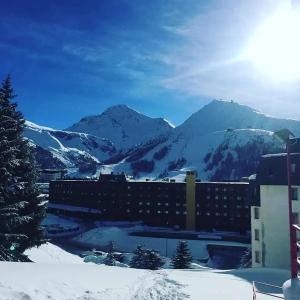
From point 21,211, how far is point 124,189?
95728 mm

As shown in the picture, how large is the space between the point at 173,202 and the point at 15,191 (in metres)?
92.8

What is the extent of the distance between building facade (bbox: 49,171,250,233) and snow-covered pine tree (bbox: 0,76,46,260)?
81.3 m

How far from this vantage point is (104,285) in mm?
14719

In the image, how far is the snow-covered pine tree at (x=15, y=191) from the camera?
24688 mm

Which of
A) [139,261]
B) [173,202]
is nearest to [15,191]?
[139,261]

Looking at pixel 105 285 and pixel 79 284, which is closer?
pixel 79 284

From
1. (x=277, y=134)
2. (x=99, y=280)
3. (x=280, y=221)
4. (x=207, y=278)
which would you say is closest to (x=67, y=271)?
(x=99, y=280)

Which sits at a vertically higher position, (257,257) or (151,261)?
(257,257)

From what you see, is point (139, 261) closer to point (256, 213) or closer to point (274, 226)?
point (256, 213)

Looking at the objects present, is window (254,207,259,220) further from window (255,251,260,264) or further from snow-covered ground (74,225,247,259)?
snow-covered ground (74,225,247,259)

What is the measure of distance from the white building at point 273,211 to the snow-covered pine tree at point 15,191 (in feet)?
65.0

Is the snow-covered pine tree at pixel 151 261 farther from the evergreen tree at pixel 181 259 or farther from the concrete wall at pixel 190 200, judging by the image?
the concrete wall at pixel 190 200

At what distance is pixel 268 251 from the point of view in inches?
1549

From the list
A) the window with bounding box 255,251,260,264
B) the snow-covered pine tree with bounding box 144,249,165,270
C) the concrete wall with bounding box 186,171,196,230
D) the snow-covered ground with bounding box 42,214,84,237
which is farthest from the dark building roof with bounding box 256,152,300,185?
the snow-covered ground with bounding box 42,214,84,237
